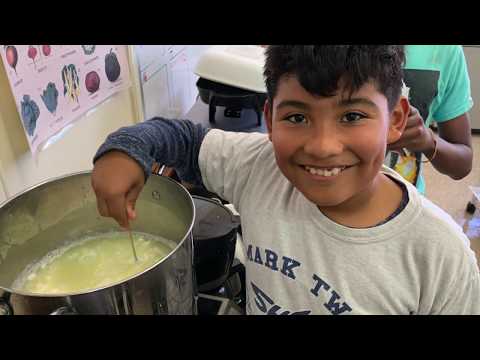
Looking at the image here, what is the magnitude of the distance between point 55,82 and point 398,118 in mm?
640

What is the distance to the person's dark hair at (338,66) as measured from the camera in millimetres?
421

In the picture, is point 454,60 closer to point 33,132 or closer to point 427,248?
point 427,248

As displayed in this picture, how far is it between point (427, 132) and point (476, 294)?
28 centimetres

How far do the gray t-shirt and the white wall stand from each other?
A: 0.35m

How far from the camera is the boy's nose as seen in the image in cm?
44

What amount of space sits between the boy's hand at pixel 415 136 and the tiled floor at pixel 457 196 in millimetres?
1399

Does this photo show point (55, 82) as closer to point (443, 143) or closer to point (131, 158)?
point (131, 158)

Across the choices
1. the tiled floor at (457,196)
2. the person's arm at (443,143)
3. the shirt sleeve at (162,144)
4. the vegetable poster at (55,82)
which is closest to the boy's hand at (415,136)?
the person's arm at (443,143)

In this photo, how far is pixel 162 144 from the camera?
61 centimetres

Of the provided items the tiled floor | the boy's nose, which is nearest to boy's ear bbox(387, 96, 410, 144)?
the boy's nose

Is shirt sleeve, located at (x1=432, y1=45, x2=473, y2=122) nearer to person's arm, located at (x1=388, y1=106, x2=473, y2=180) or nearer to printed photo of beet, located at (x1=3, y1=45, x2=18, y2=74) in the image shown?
person's arm, located at (x1=388, y1=106, x2=473, y2=180)

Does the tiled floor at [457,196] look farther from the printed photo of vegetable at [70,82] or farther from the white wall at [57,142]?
the printed photo of vegetable at [70,82]

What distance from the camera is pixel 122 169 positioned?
534mm
